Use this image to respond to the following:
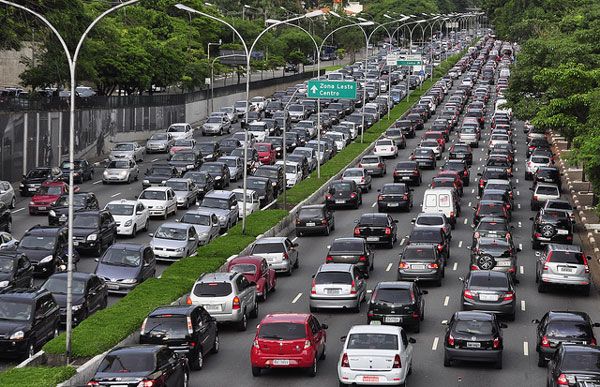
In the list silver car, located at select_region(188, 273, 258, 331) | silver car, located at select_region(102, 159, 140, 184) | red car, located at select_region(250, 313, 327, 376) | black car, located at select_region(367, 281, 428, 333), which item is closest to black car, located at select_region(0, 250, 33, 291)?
silver car, located at select_region(188, 273, 258, 331)

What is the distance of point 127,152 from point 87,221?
1097 inches

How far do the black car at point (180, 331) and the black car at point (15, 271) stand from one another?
26.0ft

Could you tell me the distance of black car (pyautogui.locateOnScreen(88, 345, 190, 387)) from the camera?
79.7 ft

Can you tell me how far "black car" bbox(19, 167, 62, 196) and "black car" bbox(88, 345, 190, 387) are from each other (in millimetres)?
35861

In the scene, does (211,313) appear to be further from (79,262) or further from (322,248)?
(322,248)

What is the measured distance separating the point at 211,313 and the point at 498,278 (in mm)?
8232

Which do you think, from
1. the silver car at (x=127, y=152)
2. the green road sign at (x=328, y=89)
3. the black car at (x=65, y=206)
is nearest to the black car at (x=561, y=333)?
the black car at (x=65, y=206)

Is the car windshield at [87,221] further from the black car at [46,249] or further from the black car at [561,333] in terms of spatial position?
the black car at [561,333]

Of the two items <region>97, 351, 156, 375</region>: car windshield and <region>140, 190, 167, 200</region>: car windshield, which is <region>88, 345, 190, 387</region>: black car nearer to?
<region>97, 351, 156, 375</region>: car windshield

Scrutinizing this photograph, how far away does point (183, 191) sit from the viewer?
57969 mm

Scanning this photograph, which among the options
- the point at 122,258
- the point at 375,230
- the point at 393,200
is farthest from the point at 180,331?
the point at 393,200

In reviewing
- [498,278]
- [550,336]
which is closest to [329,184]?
[498,278]

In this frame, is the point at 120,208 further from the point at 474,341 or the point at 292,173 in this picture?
the point at 474,341

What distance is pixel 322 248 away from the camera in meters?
49.4
